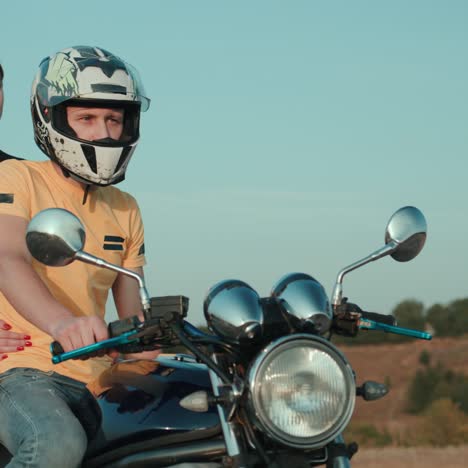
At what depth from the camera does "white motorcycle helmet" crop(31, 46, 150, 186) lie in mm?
3834

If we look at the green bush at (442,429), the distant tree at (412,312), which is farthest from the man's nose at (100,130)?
the distant tree at (412,312)

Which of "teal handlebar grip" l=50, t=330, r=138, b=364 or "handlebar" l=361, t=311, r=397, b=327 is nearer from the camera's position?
"teal handlebar grip" l=50, t=330, r=138, b=364

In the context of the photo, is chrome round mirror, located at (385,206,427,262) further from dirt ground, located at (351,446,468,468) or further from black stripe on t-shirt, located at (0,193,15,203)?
dirt ground, located at (351,446,468,468)

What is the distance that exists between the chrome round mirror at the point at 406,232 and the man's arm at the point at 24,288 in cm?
98

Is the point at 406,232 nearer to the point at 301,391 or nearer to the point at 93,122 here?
the point at 301,391

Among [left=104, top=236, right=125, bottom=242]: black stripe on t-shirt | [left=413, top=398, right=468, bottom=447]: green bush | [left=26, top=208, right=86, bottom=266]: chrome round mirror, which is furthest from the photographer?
[left=413, top=398, right=468, bottom=447]: green bush

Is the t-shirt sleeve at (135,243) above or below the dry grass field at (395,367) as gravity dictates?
above

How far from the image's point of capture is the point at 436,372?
85.8ft

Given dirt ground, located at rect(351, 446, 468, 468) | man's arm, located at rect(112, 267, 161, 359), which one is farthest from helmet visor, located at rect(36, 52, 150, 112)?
dirt ground, located at rect(351, 446, 468, 468)

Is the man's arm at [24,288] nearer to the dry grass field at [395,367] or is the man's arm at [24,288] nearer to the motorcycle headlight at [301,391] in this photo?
the motorcycle headlight at [301,391]

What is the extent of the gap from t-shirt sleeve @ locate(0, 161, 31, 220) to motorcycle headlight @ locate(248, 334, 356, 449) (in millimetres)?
1471

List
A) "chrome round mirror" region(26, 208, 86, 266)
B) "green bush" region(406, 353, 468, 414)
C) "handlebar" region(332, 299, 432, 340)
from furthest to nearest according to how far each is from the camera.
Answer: "green bush" region(406, 353, 468, 414)
"handlebar" region(332, 299, 432, 340)
"chrome round mirror" region(26, 208, 86, 266)

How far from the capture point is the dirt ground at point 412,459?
9.60 metres

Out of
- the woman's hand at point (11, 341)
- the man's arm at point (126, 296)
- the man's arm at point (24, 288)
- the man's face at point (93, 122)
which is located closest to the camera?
the man's arm at point (24, 288)
